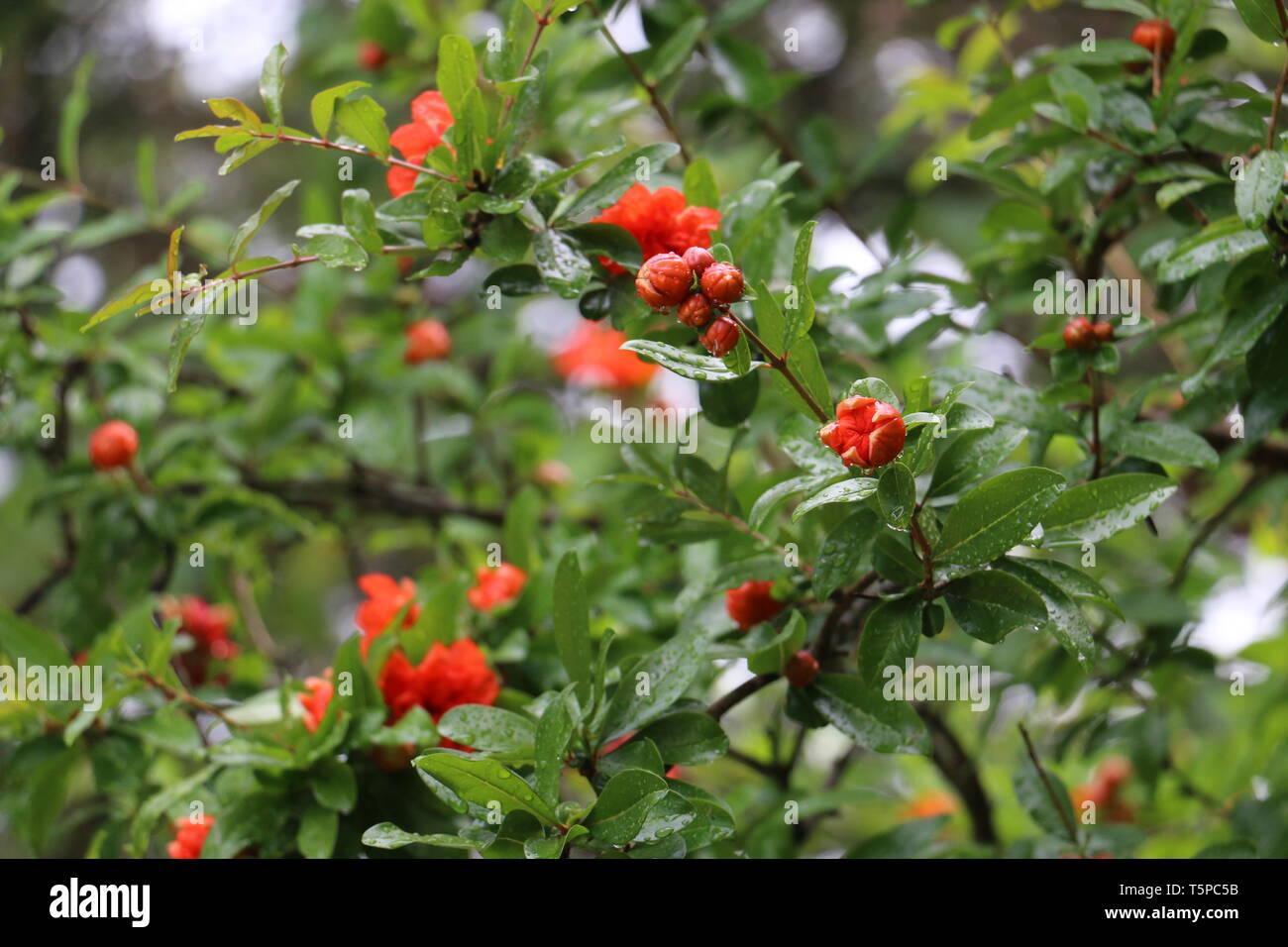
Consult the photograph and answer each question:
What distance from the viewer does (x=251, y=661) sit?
5.47ft

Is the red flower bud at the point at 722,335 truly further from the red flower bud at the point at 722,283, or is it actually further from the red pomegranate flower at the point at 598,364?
the red pomegranate flower at the point at 598,364

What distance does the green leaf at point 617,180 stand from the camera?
97 centimetres

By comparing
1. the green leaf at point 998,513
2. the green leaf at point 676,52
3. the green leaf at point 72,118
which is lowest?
the green leaf at point 998,513

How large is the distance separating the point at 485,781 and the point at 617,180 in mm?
516

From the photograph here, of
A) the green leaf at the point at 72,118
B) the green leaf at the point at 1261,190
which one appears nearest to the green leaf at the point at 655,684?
the green leaf at the point at 1261,190

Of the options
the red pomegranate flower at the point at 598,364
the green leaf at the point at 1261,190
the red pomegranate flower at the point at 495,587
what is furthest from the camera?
the red pomegranate flower at the point at 598,364

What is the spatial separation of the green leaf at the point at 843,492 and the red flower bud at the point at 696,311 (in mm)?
147

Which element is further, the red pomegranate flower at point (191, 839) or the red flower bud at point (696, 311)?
the red pomegranate flower at point (191, 839)

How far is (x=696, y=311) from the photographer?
30.8 inches

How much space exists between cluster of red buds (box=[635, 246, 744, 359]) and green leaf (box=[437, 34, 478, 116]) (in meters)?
0.26

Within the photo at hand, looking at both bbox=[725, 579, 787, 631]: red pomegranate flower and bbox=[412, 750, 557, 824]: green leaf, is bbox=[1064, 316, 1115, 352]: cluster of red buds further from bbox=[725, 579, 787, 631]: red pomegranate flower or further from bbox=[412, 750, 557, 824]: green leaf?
bbox=[412, 750, 557, 824]: green leaf

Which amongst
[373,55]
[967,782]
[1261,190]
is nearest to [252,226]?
[1261,190]

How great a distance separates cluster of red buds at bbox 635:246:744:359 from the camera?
777 mm
